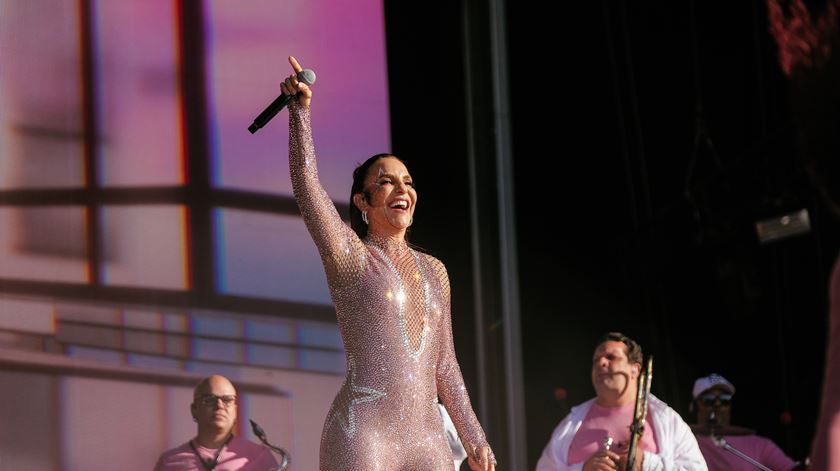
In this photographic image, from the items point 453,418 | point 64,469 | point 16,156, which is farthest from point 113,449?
point 453,418

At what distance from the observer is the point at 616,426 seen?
5.12 meters

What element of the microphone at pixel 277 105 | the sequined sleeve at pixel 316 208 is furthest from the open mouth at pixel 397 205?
the microphone at pixel 277 105

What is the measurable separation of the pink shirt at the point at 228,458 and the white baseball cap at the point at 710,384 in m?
2.31

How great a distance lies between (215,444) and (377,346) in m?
2.10

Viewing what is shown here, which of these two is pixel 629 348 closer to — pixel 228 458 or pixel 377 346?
pixel 228 458

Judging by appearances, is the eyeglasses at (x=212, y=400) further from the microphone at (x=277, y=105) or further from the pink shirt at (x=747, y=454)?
the pink shirt at (x=747, y=454)

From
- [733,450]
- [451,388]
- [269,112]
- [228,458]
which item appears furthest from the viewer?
[733,450]

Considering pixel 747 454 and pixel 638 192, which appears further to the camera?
pixel 638 192

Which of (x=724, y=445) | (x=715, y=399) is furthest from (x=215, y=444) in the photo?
(x=715, y=399)

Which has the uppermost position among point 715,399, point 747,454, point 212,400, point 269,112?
point 269,112

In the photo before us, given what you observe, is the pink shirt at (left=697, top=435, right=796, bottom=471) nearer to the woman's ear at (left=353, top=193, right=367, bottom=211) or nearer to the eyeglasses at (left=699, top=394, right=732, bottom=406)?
the eyeglasses at (left=699, top=394, right=732, bottom=406)

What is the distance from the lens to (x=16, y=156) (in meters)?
4.84

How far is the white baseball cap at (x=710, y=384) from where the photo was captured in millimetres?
5918

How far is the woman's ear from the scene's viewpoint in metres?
3.19
